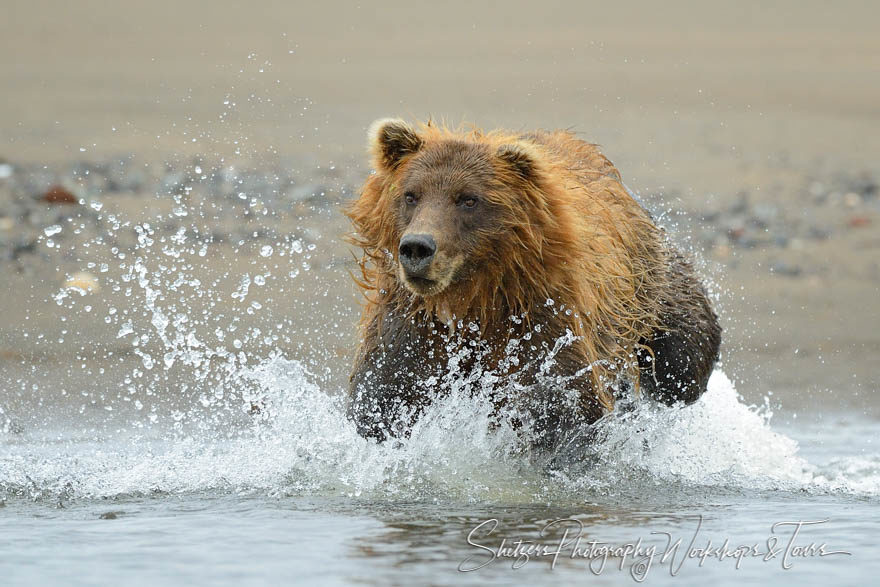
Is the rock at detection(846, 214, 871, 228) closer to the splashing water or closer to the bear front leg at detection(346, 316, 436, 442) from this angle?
the splashing water

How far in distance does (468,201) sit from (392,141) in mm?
500

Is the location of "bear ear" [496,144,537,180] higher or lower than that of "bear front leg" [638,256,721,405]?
higher

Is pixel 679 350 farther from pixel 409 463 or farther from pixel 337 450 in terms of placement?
pixel 337 450

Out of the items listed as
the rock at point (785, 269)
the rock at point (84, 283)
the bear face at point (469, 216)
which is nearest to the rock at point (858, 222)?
the rock at point (785, 269)

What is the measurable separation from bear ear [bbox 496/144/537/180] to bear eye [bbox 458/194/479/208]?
257mm

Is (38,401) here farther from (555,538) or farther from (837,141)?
(837,141)

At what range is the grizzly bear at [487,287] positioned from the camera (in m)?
6.27

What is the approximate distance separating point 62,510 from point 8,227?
24.2 feet

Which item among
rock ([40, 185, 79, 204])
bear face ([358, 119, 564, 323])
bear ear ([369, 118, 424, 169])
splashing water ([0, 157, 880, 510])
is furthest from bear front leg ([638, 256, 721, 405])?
rock ([40, 185, 79, 204])

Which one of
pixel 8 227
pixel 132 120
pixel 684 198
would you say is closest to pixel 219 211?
pixel 8 227

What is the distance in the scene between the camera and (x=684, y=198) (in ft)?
47.7

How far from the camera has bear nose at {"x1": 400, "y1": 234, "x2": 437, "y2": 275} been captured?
5.95m

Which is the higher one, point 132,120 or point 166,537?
point 132,120

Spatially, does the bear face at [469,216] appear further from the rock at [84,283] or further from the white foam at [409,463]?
the rock at [84,283]
